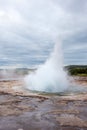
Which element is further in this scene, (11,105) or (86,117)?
(11,105)

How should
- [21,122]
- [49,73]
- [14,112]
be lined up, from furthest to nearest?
[49,73], [14,112], [21,122]

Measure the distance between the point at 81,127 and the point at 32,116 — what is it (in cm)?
313

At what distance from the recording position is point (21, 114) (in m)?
13.3

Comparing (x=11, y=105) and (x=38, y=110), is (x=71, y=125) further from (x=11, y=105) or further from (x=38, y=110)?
(x=11, y=105)

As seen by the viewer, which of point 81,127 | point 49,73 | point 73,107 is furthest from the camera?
point 49,73

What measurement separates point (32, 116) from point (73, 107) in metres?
3.73

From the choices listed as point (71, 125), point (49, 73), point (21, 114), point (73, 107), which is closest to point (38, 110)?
point (21, 114)

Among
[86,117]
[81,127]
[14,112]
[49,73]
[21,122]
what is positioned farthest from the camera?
[49,73]

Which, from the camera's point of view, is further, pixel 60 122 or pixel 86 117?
pixel 86 117

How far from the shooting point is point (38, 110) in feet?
47.4

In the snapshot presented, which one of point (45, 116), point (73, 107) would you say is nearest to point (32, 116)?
point (45, 116)

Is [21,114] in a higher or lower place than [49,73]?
lower

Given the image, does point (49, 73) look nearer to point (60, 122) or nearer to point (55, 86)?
point (55, 86)

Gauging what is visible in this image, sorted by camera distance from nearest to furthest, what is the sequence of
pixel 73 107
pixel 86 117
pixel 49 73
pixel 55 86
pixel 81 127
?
1. pixel 81 127
2. pixel 86 117
3. pixel 73 107
4. pixel 55 86
5. pixel 49 73
